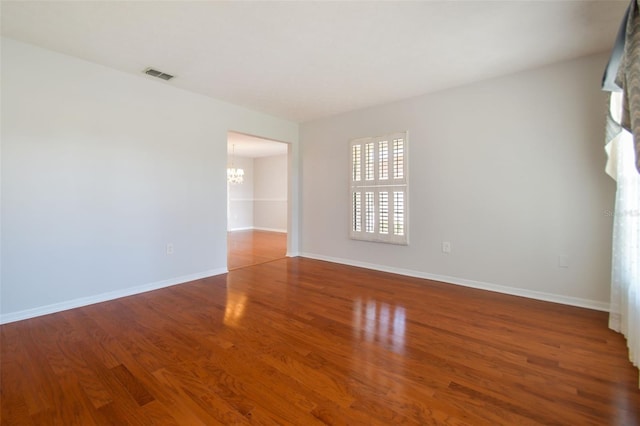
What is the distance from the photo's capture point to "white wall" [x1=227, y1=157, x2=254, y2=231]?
916cm

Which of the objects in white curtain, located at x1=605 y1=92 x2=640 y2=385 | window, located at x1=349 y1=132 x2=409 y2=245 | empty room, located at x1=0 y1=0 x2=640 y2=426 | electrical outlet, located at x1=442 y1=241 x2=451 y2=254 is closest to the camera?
empty room, located at x1=0 y1=0 x2=640 y2=426

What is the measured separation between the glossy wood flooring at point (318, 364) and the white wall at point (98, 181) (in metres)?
0.41

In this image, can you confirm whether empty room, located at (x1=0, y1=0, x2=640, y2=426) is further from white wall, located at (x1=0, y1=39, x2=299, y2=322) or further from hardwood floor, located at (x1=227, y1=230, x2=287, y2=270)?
hardwood floor, located at (x1=227, y1=230, x2=287, y2=270)

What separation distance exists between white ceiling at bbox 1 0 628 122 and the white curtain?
0.82 meters

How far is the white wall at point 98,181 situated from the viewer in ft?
8.14

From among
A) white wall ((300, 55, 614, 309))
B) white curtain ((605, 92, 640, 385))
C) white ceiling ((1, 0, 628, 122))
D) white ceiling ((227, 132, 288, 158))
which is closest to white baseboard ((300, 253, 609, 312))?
white wall ((300, 55, 614, 309))

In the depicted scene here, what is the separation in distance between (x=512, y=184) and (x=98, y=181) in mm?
4397

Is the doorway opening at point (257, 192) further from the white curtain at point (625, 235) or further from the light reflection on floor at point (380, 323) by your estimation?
the white curtain at point (625, 235)

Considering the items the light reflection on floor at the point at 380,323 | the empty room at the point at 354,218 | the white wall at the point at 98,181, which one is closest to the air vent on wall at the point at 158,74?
the empty room at the point at 354,218

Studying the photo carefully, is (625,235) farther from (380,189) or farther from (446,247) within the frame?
(380,189)

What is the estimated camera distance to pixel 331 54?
8.78 feet

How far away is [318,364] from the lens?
183cm

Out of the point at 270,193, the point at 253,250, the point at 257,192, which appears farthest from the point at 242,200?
the point at 253,250

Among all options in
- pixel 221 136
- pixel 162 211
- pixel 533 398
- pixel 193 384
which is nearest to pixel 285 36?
pixel 221 136
